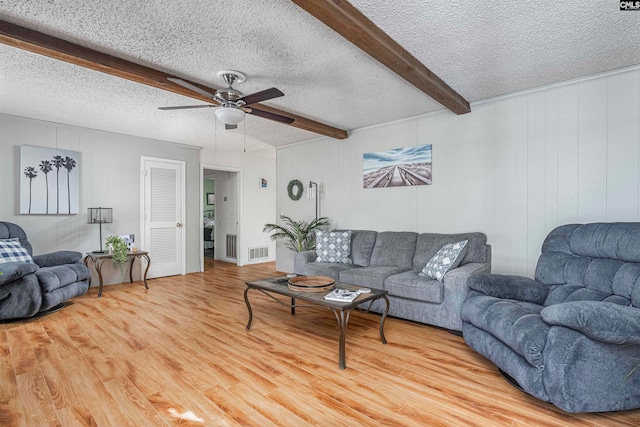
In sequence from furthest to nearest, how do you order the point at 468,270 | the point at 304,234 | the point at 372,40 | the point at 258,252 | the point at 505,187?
the point at 258,252 → the point at 304,234 → the point at 505,187 → the point at 468,270 → the point at 372,40

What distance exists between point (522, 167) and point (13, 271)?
5.32m

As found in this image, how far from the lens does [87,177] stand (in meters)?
4.95

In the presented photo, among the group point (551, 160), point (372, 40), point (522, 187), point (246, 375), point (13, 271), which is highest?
point (372, 40)

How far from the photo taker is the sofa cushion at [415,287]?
312cm

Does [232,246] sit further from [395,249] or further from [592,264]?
[592,264]

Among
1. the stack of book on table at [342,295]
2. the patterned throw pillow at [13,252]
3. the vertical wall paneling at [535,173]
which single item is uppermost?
the vertical wall paneling at [535,173]

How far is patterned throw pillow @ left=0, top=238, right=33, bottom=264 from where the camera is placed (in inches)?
142

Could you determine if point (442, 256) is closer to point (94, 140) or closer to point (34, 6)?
point (34, 6)

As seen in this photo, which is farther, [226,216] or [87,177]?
[226,216]

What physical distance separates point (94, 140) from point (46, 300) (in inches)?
103

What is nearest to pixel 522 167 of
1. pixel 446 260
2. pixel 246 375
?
pixel 446 260

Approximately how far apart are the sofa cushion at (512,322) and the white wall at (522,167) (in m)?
1.34

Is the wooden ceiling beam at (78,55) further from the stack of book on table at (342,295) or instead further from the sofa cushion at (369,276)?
the sofa cushion at (369,276)

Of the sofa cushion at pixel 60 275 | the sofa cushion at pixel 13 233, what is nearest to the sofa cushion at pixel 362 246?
the sofa cushion at pixel 60 275
